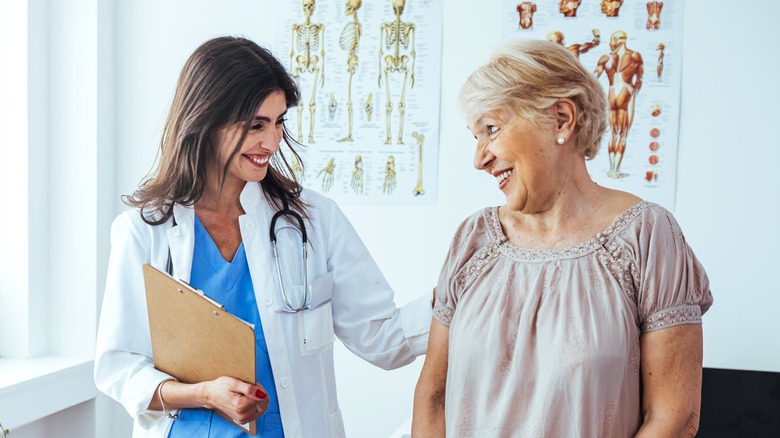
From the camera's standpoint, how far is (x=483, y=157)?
134 cm

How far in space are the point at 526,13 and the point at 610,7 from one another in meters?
0.28

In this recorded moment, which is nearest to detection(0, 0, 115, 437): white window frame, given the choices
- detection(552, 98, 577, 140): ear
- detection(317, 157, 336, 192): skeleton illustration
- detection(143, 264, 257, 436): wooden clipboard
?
detection(317, 157, 336, 192): skeleton illustration

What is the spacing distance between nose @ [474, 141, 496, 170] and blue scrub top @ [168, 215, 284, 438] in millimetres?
604

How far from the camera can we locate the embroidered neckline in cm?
128

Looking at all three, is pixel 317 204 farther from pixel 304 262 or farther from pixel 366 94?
pixel 366 94

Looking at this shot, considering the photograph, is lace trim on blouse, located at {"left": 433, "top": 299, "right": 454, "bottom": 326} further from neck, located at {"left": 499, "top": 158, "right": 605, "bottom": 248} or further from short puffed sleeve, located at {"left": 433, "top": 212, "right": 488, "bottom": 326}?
neck, located at {"left": 499, "top": 158, "right": 605, "bottom": 248}

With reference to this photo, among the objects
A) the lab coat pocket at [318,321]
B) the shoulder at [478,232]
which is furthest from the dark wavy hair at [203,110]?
the shoulder at [478,232]

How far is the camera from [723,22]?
253 centimetres

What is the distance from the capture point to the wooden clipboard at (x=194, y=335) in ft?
4.74

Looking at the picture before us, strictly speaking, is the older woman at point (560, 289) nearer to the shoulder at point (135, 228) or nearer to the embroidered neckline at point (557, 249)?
the embroidered neckline at point (557, 249)

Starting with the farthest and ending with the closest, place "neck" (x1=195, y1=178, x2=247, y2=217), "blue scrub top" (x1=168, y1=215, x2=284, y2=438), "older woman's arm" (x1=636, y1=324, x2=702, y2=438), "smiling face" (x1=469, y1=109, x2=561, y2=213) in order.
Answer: "neck" (x1=195, y1=178, x2=247, y2=217)
"blue scrub top" (x1=168, y1=215, x2=284, y2=438)
"smiling face" (x1=469, y1=109, x2=561, y2=213)
"older woman's arm" (x1=636, y1=324, x2=702, y2=438)

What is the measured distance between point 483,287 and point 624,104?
149cm

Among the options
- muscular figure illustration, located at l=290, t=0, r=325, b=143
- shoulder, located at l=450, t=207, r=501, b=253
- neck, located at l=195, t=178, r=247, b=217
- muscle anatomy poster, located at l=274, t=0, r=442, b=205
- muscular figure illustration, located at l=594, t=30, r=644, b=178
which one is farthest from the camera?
muscular figure illustration, located at l=290, t=0, r=325, b=143

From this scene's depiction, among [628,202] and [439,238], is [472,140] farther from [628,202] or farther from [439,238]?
[628,202]
